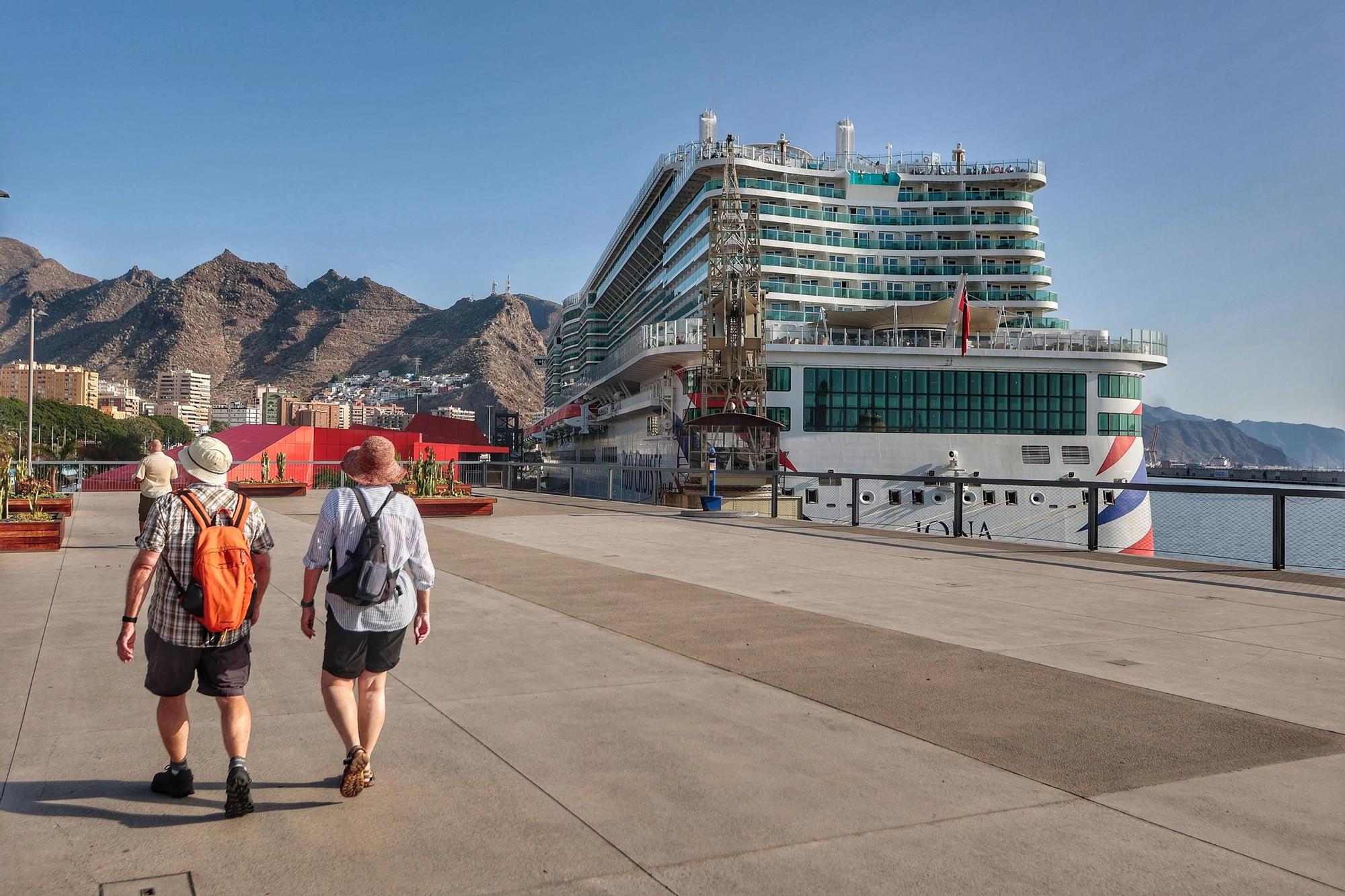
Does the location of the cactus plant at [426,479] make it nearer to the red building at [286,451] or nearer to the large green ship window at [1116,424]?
the red building at [286,451]

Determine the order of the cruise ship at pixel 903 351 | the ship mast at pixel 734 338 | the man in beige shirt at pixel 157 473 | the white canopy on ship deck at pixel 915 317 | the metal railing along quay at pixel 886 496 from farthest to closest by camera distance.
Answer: the white canopy on ship deck at pixel 915 317
the cruise ship at pixel 903 351
the ship mast at pixel 734 338
the metal railing along quay at pixel 886 496
the man in beige shirt at pixel 157 473

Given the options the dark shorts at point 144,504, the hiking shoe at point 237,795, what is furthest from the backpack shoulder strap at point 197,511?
the dark shorts at point 144,504

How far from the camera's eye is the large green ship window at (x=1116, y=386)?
140 feet

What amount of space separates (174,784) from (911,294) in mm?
51171

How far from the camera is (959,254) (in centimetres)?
5266

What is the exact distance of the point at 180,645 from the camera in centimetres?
424

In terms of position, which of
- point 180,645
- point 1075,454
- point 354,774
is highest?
point 1075,454

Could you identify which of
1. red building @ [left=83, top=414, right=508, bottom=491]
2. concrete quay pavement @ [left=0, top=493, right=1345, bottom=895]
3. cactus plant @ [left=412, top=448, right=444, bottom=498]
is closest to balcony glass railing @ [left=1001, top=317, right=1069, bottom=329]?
red building @ [left=83, top=414, right=508, bottom=491]

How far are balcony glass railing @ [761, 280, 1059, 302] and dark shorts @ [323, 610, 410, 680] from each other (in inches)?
1816

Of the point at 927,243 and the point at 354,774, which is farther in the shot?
the point at 927,243

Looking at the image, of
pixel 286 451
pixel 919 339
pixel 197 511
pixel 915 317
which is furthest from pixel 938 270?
pixel 197 511

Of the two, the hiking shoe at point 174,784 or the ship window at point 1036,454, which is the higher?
the ship window at point 1036,454

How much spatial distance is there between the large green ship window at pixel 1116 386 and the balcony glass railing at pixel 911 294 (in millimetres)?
10612

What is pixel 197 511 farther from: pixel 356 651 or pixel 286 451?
pixel 286 451
